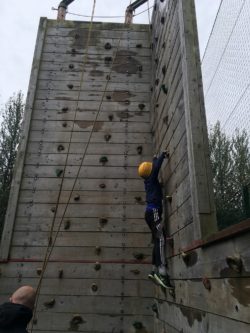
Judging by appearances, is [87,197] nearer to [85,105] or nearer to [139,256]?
[139,256]

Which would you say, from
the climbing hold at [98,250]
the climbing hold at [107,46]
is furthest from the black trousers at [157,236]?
the climbing hold at [107,46]

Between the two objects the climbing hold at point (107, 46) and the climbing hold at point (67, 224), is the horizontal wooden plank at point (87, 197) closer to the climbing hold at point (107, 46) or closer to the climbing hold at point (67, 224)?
the climbing hold at point (67, 224)

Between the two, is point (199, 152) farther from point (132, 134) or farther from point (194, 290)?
point (132, 134)

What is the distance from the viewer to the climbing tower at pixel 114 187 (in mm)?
3117

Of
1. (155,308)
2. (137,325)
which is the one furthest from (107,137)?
(137,325)

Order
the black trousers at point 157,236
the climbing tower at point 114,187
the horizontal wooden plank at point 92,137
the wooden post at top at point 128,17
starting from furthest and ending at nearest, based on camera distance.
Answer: the wooden post at top at point 128,17, the horizontal wooden plank at point 92,137, the black trousers at point 157,236, the climbing tower at point 114,187

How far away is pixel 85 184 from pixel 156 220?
5.84 feet

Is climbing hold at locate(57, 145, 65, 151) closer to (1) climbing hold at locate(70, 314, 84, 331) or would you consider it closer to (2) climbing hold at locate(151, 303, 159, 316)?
(1) climbing hold at locate(70, 314, 84, 331)

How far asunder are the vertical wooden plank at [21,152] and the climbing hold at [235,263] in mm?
3553

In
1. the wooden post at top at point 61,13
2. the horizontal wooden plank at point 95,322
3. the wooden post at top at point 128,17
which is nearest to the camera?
the horizontal wooden plank at point 95,322

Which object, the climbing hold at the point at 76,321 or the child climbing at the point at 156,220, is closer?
the child climbing at the point at 156,220

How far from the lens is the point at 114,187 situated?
5.52 metres

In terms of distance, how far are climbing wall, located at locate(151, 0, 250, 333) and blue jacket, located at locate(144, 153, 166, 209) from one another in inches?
4.0

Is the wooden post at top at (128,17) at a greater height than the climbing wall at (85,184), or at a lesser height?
greater
